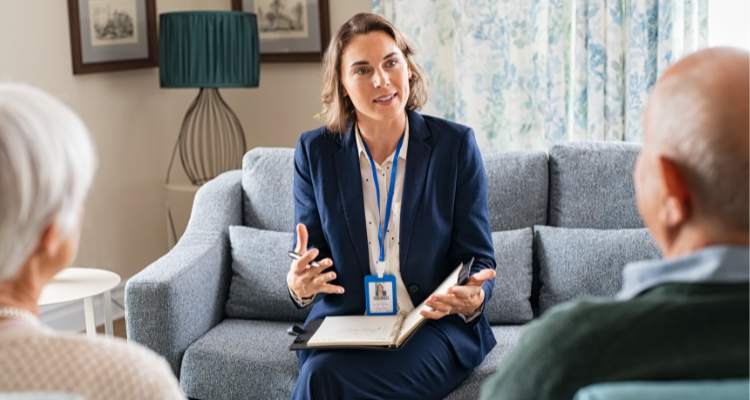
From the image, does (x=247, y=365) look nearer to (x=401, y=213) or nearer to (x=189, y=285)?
(x=189, y=285)

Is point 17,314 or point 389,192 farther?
point 389,192

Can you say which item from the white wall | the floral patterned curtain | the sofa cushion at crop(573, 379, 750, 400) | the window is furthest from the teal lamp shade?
the sofa cushion at crop(573, 379, 750, 400)

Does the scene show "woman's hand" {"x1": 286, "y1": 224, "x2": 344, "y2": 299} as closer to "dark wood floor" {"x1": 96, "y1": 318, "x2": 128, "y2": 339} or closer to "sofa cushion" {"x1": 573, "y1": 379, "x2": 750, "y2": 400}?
"sofa cushion" {"x1": 573, "y1": 379, "x2": 750, "y2": 400}

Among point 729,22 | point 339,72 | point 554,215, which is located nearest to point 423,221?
point 339,72

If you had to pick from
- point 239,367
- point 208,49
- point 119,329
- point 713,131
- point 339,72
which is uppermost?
point 208,49

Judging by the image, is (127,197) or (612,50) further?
(127,197)

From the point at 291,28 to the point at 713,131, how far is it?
3.35 meters

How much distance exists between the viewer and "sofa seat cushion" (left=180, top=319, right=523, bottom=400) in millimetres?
2100

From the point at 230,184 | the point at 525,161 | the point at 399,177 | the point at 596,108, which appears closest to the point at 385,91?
the point at 399,177

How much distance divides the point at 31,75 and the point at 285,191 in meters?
1.46

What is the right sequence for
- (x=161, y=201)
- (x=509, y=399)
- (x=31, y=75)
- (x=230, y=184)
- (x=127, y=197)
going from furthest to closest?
1. (x=161, y=201)
2. (x=127, y=197)
3. (x=31, y=75)
4. (x=230, y=184)
5. (x=509, y=399)

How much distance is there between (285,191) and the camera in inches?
102

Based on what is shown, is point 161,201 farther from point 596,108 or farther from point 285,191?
point 596,108

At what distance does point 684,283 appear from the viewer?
0.79m
